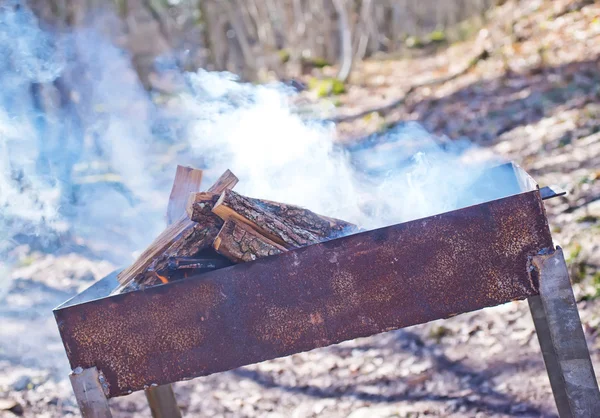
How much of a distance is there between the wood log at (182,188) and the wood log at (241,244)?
Answer: 33.2 inches

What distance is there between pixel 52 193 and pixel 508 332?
4.64m

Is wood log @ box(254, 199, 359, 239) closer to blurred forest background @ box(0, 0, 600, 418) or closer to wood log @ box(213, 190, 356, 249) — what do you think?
wood log @ box(213, 190, 356, 249)

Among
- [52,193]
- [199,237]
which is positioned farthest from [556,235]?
[52,193]

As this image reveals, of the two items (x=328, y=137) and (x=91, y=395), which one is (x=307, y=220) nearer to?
(x=91, y=395)

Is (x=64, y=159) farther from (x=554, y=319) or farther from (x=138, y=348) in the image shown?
(x=554, y=319)

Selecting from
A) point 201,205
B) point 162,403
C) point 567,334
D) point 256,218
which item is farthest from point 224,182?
point 567,334

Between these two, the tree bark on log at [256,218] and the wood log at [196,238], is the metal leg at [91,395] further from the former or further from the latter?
the tree bark on log at [256,218]

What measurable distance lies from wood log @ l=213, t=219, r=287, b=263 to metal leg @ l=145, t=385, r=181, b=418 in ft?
4.33

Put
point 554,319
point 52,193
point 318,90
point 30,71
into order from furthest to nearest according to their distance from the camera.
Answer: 1. point 318,90
2. point 52,193
3. point 30,71
4. point 554,319

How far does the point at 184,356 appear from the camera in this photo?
2.49m

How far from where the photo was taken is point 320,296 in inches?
96.2

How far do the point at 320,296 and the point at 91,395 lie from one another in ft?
3.27

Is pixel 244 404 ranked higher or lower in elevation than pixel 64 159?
lower

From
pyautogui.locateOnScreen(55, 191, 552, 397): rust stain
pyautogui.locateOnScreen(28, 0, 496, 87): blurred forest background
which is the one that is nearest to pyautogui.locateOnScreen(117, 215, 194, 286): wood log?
pyautogui.locateOnScreen(55, 191, 552, 397): rust stain
